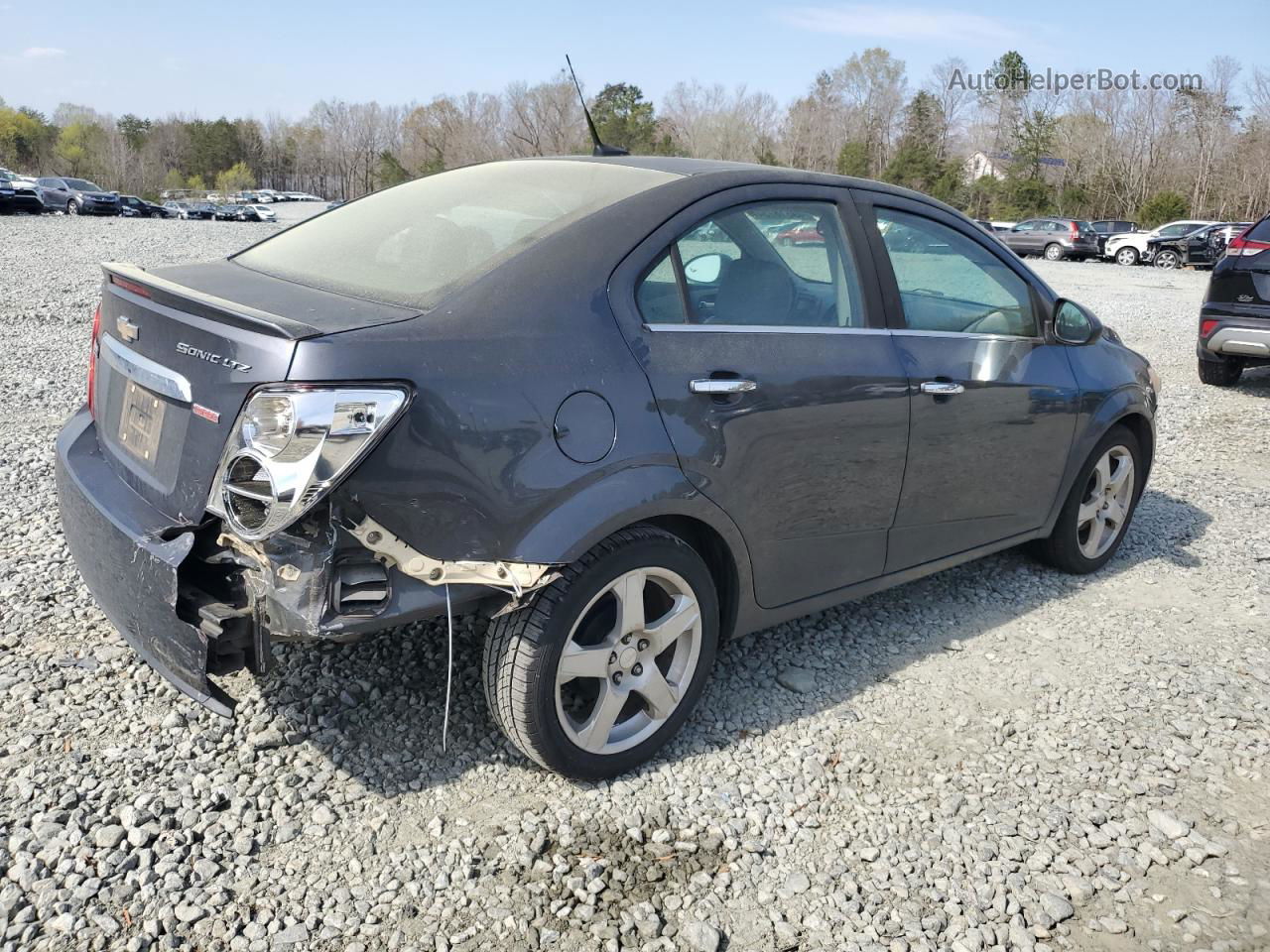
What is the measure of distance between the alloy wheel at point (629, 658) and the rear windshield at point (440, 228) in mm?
983

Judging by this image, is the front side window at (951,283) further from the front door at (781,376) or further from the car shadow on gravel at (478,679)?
the car shadow on gravel at (478,679)

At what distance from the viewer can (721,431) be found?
292 centimetres

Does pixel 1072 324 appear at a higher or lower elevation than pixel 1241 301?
lower

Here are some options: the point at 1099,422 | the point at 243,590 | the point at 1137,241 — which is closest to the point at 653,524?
the point at 243,590

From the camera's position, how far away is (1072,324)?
4211mm

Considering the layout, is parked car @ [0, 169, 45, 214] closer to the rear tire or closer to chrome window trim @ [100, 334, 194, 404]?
the rear tire

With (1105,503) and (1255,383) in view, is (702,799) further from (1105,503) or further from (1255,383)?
(1255,383)

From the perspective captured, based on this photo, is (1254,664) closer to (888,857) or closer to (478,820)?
(888,857)

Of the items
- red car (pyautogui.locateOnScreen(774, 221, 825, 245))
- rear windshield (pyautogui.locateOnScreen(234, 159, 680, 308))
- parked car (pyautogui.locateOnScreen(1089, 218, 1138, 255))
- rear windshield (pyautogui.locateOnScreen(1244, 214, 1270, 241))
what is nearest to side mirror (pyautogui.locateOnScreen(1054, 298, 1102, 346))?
red car (pyautogui.locateOnScreen(774, 221, 825, 245))

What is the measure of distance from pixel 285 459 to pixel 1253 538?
518cm

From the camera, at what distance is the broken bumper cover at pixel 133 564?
2482mm

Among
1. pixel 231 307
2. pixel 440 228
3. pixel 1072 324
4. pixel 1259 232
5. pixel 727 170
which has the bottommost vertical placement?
pixel 231 307

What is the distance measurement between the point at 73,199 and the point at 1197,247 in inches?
1632

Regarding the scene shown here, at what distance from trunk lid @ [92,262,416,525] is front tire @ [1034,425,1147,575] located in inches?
131
